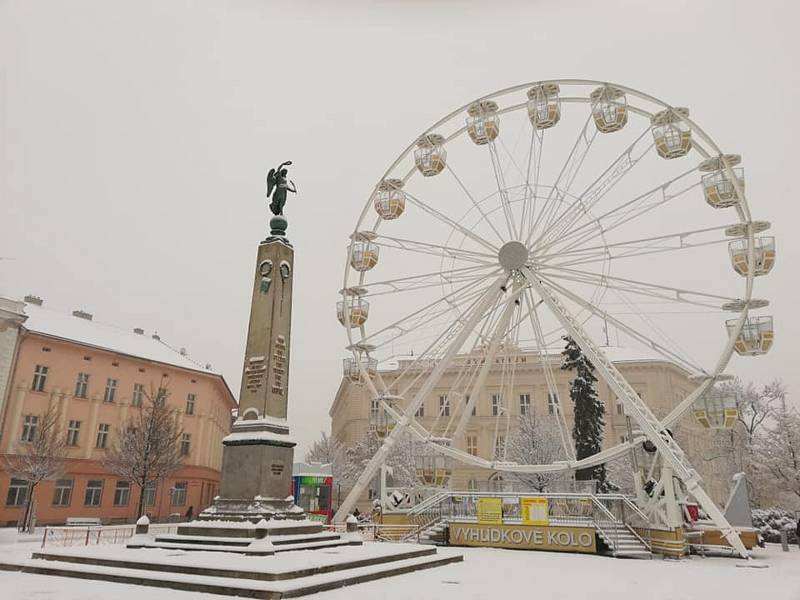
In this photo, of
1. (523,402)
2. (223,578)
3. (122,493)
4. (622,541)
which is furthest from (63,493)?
(523,402)

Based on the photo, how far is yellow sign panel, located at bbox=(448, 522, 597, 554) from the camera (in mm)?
19234

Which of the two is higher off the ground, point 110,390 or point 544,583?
point 110,390

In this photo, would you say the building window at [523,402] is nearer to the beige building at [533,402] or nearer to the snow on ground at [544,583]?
the beige building at [533,402]

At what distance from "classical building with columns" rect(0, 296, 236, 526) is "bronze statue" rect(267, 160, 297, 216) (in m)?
18.3

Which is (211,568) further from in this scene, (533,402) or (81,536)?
(533,402)

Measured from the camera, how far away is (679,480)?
19.8m

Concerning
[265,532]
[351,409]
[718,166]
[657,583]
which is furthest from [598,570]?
[351,409]

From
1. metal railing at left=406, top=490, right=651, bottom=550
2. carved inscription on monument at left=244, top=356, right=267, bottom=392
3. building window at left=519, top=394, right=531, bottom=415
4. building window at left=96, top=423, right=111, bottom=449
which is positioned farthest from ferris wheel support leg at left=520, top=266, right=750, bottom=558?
building window at left=519, top=394, right=531, bottom=415

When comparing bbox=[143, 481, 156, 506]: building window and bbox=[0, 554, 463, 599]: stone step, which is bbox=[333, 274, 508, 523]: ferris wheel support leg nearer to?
bbox=[0, 554, 463, 599]: stone step

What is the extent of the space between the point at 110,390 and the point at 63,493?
6740 mm

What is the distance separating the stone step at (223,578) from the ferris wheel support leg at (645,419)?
10413 millimetres

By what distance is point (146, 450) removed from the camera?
2986 cm

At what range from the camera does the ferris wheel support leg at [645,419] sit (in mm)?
17609

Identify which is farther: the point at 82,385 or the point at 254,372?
the point at 82,385
